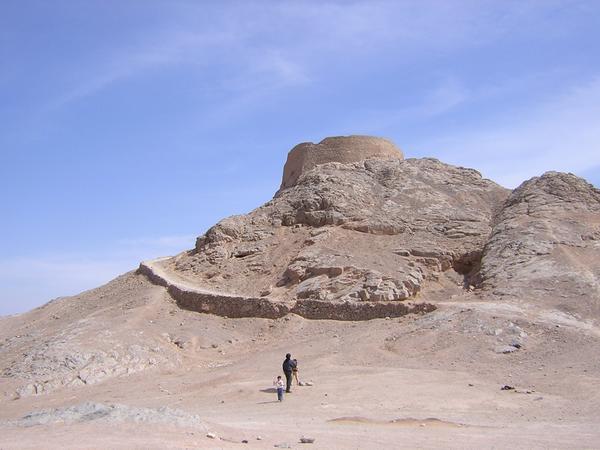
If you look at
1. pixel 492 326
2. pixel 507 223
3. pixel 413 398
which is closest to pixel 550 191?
pixel 507 223

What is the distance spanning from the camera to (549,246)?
944 inches

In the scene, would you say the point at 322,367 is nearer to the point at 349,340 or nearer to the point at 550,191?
the point at 349,340

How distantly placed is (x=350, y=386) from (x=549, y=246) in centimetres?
1148

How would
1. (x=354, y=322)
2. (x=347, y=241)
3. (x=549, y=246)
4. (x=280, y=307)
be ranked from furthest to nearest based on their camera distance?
(x=347, y=241) → (x=549, y=246) → (x=280, y=307) → (x=354, y=322)

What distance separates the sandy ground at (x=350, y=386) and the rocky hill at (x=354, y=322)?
0.25 ft

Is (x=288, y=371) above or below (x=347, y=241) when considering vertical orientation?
below

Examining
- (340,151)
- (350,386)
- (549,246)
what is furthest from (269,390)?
(340,151)

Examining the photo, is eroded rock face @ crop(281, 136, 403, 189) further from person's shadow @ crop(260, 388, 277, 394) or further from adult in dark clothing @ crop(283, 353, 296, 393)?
person's shadow @ crop(260, 388, 277, 394)

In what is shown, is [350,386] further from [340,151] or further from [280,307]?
[340,151]

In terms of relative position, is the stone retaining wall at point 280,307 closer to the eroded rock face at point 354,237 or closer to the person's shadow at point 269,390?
the eroded rock face at point 354,237

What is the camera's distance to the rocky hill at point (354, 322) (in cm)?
1268

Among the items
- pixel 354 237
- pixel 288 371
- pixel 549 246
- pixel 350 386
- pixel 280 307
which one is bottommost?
pixel 350 386

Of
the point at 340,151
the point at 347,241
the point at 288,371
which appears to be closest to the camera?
the point at 288,371

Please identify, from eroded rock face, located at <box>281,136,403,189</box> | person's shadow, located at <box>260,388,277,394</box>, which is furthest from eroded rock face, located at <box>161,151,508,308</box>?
person's shadow, located at <box>260,388,277,394</box>
